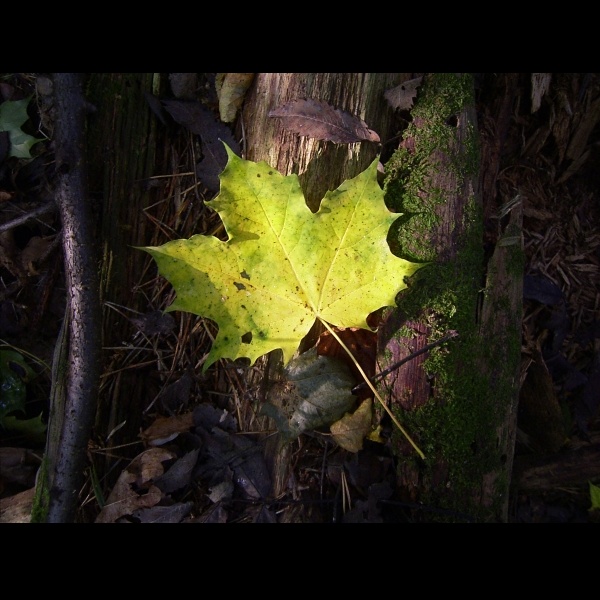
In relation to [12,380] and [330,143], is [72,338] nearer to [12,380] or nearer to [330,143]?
[12,380]

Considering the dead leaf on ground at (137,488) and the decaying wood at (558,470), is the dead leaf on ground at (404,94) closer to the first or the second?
the decaying wood at (558,470)

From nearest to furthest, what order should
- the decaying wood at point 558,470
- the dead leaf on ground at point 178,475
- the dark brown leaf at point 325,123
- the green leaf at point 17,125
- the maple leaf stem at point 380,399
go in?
1. the maple leaf stem at point 380,399
2. the dark brown leaf at point 325,123
3. the dead leaf on ground at point 178,475
4. the decaying wood at point 558,470
5. the green leaf at point 17,125

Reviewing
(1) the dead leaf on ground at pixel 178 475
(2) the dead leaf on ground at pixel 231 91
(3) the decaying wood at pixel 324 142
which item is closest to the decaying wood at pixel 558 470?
(3) the decaying wood at pixel 324 142

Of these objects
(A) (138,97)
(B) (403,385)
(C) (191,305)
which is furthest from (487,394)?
(A) (138,97)

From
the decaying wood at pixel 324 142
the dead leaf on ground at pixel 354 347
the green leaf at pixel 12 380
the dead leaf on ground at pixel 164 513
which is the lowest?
the dead leaf on ground at pixel 164 513

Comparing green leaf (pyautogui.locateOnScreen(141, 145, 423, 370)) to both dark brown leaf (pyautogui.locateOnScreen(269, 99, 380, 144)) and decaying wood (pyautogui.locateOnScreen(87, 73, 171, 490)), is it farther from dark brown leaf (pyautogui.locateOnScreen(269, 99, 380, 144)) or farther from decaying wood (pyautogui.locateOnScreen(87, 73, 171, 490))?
decaying wood (pyautogui.locateOnScreen(87, 73, 171, 490))

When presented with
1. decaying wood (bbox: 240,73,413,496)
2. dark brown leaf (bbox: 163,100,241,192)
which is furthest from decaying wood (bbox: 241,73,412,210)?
dark brown leaf (bbox: 163,100,241,192)

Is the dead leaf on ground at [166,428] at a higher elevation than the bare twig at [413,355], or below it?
below
